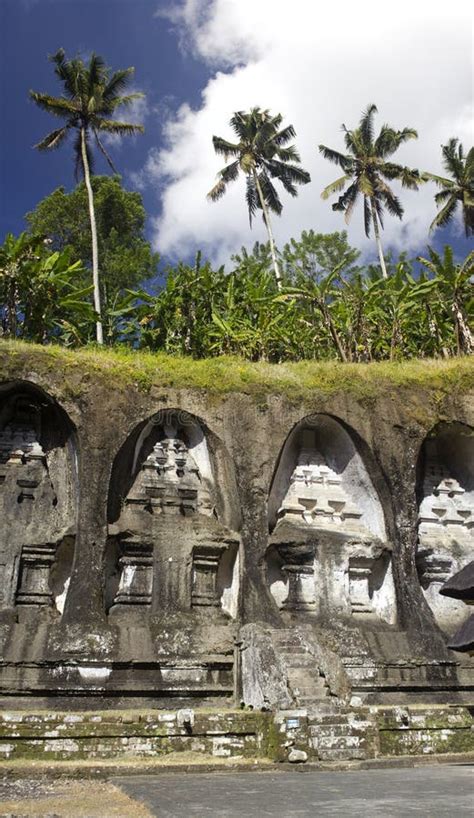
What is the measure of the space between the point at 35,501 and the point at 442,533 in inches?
289

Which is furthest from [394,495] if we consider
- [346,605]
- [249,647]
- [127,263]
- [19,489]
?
[127,263]

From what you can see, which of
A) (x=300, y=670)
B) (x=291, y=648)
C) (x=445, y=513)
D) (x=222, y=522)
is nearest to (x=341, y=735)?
(x=300, y=670)

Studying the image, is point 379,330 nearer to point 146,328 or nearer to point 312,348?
point 312,348

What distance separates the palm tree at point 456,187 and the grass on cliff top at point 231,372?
14.4 meters

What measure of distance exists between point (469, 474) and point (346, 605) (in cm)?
378

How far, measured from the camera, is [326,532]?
12.6 meters

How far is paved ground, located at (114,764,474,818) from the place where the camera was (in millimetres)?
4746

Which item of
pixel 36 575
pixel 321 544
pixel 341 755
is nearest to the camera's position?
pixel 341 755

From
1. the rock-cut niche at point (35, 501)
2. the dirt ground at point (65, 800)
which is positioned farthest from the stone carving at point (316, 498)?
the dirt ground at point (65, 800)

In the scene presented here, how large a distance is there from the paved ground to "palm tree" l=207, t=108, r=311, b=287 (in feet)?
69.6

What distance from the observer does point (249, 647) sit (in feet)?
32.7

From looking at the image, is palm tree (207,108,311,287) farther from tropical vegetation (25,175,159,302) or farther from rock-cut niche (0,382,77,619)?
rock-cut niche (0,382,77,619)

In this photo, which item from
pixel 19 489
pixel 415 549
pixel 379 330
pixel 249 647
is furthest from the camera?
pixel 379 330

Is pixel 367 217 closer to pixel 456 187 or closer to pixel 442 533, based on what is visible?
pixel 456 187
